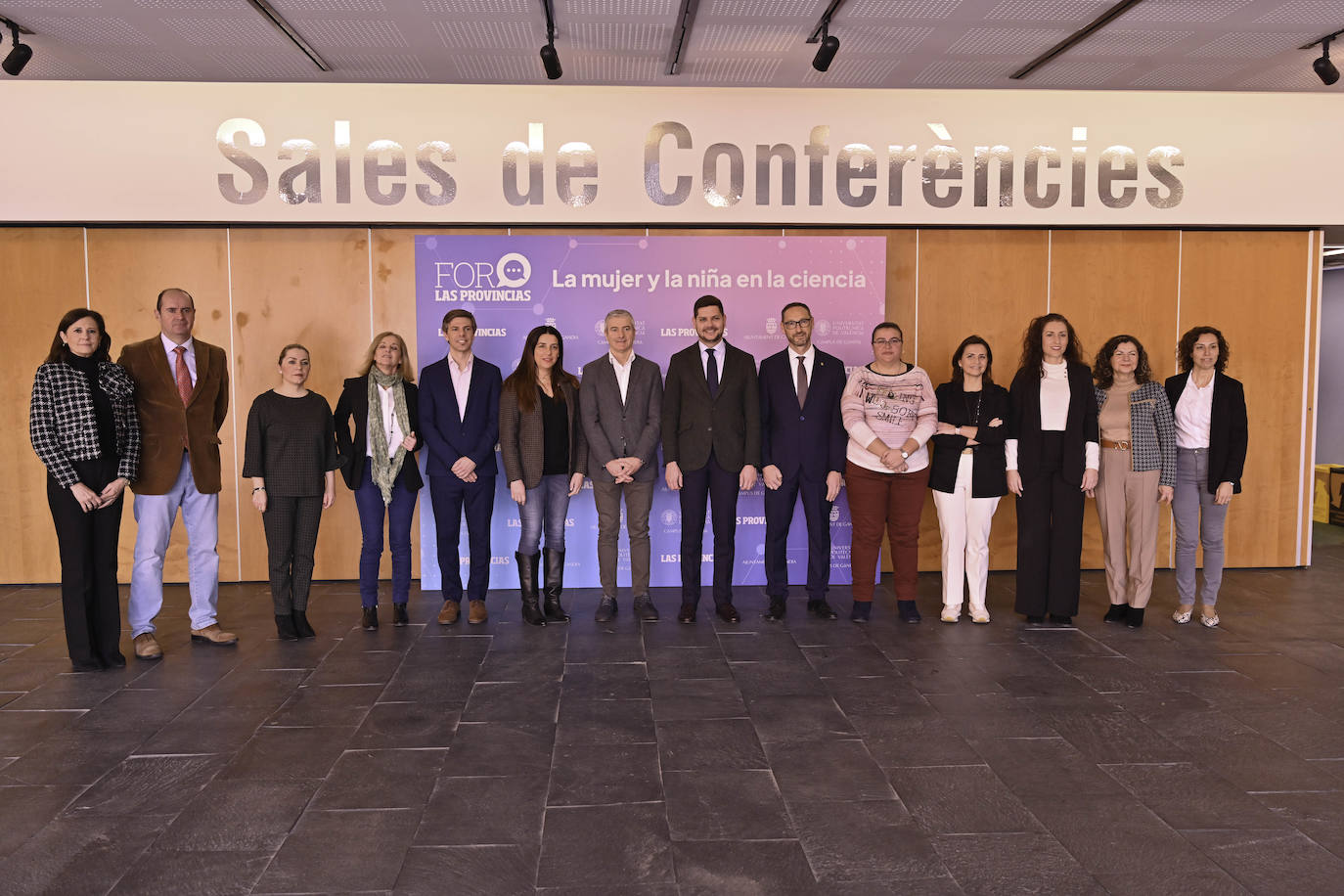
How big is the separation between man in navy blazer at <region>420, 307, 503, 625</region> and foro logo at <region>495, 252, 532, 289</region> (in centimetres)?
81

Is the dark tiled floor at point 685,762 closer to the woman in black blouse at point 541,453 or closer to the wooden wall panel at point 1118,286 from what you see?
the woman in black blouse at point 541,453

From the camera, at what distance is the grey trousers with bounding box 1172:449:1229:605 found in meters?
5.06

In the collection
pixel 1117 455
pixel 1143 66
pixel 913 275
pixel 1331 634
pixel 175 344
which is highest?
pixel 1143 66

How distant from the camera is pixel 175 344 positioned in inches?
183

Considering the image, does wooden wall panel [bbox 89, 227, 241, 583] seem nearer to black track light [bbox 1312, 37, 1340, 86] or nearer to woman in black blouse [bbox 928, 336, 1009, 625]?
woman in black blouse [bbox 928, 336, 1009, 625]

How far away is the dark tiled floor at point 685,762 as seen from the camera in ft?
8.25

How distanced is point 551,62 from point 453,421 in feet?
7.13

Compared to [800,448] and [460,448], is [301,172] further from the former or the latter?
[800,448]

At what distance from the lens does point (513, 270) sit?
19.4ft

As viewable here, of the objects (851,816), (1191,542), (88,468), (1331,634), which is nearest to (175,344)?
(88,468)

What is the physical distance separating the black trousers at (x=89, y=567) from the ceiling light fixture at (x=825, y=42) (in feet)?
14.3

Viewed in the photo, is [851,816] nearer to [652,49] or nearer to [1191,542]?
[1191,542]

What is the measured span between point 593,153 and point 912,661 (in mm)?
3879

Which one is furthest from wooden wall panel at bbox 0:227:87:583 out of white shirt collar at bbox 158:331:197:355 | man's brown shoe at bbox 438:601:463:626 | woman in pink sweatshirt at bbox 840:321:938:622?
woman in pink sweatshirt at bbox 840:321:938:622
